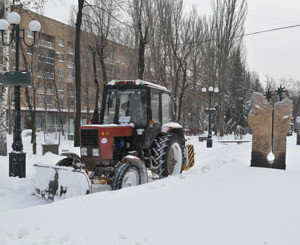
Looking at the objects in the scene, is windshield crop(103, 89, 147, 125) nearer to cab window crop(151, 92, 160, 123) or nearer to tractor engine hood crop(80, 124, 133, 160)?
cab window crop(151, 92, 160, 123)

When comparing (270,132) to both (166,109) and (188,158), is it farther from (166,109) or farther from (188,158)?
(166,109)

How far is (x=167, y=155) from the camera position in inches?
278

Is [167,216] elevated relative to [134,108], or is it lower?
lower

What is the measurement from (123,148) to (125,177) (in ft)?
4.22

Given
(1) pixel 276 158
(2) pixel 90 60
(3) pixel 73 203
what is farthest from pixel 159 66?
(3) pixel 73 203

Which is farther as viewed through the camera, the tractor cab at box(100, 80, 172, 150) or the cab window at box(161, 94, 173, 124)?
the cab window at box(161, 94, 173, 124)

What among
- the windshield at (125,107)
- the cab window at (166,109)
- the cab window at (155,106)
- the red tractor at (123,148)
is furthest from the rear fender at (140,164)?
the cab window at (166,109)

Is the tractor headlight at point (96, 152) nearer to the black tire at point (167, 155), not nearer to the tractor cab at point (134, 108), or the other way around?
the tractor cab at point (134, 108)

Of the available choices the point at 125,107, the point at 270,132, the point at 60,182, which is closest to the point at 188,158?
the point at 270,132

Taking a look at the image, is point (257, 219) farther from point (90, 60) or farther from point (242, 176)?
point (90, 60)

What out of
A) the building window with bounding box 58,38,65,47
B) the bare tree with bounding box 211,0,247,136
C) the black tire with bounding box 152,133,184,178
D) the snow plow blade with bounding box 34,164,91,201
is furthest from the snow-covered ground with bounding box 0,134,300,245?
the building window with bounding box 58,38,65,47

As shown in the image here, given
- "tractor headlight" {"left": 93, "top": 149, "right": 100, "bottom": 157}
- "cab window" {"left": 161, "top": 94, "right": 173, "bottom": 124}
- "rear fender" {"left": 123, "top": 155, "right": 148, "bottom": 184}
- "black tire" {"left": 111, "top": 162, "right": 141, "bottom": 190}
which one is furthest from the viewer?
"cab window" {"left": 161, "top": 94, "right": 173, "bottom": 124}

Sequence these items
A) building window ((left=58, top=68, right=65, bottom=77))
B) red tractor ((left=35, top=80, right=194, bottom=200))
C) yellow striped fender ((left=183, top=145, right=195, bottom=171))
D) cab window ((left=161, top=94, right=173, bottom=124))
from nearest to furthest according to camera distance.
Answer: red tractor ((left=35, top=80, right=194, bottom=200))
cab window ((left=161, top=94, right=173, bottom=124))
yellow striped fender ((left=183, top=145, right=195, bottom=171))
building window ((left=58, top=68, right=65, bottom=77))

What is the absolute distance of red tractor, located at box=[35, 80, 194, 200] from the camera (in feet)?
18.3
